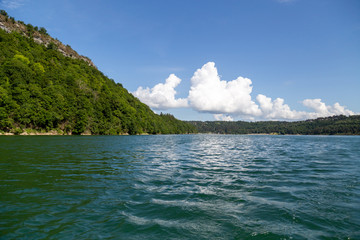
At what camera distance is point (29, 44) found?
130750 mm

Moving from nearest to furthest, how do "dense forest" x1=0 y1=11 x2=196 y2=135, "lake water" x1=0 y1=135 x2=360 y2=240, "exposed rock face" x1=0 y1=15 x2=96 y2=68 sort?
"lake water" x1=0 y1=135 x2=360 y2=240
"dense forest" x1=0 y1=11 x2=196 y2=135
"exposed rock face" x1=0 y1=15 x2=96 y2=68

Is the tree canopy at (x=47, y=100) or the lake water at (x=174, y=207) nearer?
the lake water at (x=174, y=207)

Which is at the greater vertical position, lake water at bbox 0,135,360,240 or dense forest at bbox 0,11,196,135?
dense forest at bbox 0,11,196,135

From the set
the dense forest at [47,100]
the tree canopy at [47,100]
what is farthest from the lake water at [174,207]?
the tree canopy at [47,100]

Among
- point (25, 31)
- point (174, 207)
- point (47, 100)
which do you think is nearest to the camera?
point (174, 207)

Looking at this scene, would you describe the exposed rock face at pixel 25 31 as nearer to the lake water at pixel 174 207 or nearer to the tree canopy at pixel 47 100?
the tree canopy at pixel 47 100

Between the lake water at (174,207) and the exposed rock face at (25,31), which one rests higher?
the exposed rock face at (25,31)

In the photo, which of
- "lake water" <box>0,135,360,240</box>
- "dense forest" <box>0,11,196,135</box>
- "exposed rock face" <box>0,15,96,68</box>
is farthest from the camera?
"exposed rock face" <box>0,15,96,68</box>

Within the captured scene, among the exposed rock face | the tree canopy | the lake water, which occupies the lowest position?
the lake water

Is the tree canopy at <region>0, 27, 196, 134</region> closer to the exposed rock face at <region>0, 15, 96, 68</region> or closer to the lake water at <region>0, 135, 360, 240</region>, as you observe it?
the exposed rock face at <region>0, 15, 96, 68</region>

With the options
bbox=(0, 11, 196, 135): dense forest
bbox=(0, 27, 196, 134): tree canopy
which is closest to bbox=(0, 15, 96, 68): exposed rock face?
bbox=(0, 11, 196, 135): dense forest

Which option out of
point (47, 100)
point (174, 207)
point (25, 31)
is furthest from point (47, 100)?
point (25, 31)

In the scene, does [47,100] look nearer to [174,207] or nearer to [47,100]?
[47,100]

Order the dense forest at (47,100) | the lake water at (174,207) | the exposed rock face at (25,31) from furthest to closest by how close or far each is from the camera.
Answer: the exposed rock face at (25,31)
the dense forest at (47,100)
the lake water at (174,207)
